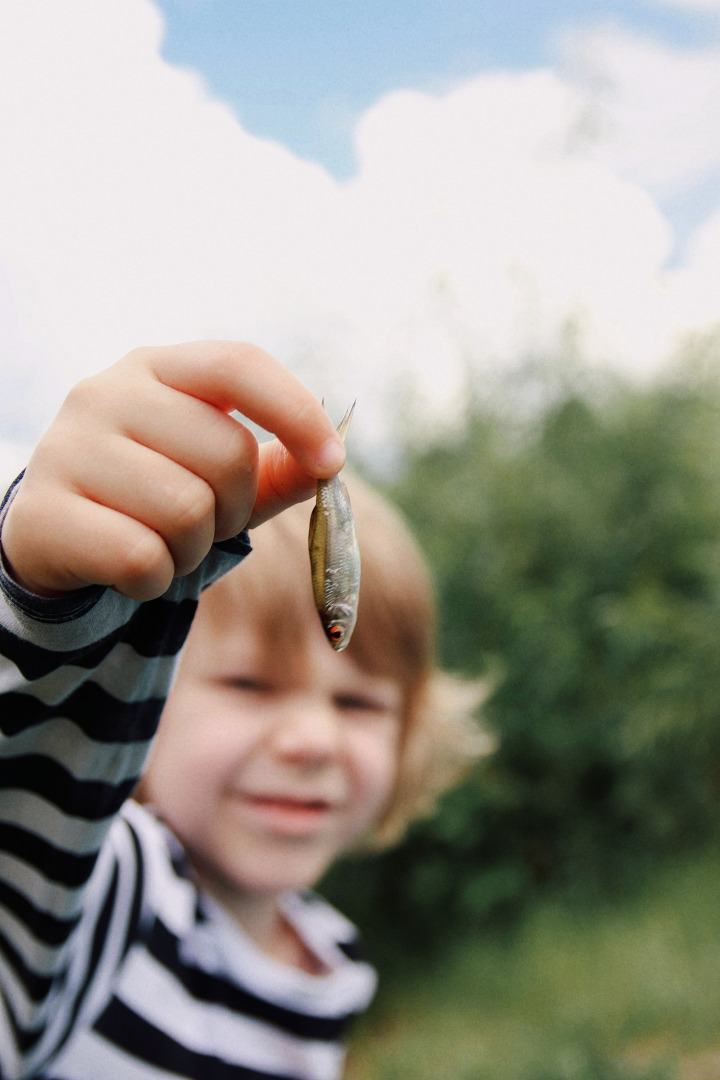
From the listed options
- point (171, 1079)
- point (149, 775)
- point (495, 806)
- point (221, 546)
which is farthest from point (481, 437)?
point (221, 546)

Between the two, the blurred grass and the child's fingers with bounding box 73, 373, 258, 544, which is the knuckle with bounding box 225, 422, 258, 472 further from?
the blurred grass

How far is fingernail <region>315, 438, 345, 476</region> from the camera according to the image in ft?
1.78

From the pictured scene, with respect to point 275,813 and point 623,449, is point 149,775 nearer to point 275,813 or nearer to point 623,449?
point 275,813

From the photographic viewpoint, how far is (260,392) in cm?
55

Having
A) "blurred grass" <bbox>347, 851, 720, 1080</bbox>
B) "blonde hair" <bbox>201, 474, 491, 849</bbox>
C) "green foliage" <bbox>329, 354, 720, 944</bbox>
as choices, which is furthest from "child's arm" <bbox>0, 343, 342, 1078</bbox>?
"green foliage" <bbox>329, 354, 720, 944</bbox>

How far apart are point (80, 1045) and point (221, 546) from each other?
816 millimetres

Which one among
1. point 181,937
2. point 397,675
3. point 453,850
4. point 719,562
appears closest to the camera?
point 181,937

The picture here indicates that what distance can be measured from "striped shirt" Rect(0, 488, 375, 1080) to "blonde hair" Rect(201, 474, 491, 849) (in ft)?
1.17

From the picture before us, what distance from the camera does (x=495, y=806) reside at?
360 cm

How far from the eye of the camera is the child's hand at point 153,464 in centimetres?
54

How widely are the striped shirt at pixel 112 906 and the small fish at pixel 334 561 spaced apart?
11 centimetres

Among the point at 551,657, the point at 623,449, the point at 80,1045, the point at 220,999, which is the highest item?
the point at 623,449

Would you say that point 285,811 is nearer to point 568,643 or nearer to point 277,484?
point 277,484

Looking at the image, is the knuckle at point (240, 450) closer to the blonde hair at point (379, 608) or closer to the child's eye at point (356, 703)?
the blonde hair at point (379, 608)
